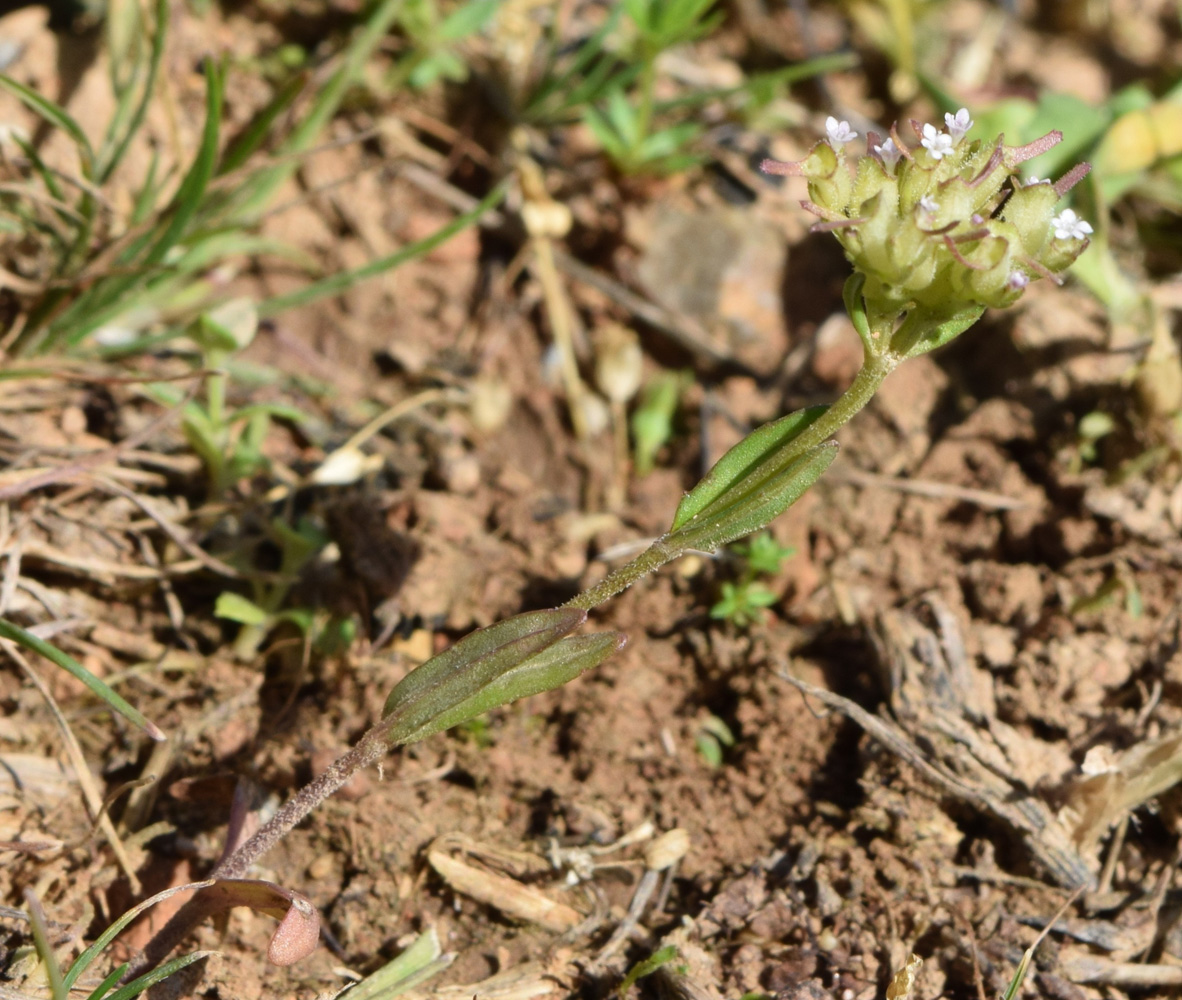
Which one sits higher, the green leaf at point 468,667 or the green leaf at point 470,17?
the green leaf at point 470,17

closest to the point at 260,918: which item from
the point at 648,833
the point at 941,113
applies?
the point at 648,833

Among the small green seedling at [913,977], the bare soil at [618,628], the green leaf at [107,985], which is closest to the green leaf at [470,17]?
the bare soil at [618,628]

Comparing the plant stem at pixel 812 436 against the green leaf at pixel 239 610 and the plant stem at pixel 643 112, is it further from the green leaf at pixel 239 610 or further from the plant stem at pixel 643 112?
the plant stem at pixel 643 112

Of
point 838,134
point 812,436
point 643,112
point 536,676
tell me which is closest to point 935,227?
point 838,134

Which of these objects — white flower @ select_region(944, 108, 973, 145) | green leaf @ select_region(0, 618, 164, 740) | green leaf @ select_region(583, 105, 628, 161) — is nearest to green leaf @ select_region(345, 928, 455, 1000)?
green leaf @ select_region(0, 618, 164, 740)

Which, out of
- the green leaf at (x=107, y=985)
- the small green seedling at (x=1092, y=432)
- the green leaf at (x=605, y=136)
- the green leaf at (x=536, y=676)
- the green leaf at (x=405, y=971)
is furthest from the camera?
the green leaf at (x=605, y=136)

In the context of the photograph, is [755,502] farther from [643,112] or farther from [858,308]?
[643,112]
